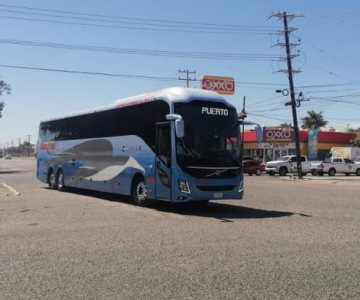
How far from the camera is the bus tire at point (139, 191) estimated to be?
16984 mm

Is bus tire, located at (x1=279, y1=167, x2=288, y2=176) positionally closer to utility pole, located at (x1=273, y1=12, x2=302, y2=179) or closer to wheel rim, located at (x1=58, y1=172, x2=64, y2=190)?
utility pole, located at (x1=273, y1=12, x2=302, y2=179)

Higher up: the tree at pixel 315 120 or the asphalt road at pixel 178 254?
the tree at pixel 315 120

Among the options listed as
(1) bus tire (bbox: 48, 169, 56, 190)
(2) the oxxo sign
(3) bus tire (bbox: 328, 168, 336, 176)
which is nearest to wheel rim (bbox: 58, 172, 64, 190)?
(1) bus tire (bbox: 48, 169, 56, 190)

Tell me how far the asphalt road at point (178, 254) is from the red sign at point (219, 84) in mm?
48169

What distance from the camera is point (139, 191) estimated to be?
17.2 meters

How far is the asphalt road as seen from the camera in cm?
681

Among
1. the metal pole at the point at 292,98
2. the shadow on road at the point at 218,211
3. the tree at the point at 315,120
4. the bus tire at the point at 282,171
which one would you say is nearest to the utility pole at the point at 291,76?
the metal pole at the point at 292,98

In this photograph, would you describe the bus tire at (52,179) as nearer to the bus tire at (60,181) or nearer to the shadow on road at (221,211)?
the bus tire at (60,181)

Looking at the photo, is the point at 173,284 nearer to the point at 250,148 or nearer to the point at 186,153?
the point at 186,153

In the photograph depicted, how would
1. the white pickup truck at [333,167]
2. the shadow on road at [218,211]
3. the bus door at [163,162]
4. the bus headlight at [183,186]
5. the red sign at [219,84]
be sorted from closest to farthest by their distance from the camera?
the shadow on road at [218,211]
the bus headlight at [183,186]
the bus door at [163,162]
the white pickup truck at [333,167]
the red sign at [219,84]

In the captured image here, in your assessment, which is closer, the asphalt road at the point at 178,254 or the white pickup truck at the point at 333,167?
the asphalt road at the point at 178,254

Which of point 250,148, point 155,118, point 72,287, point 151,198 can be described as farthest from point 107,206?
point 250,148

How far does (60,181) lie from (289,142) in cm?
4973

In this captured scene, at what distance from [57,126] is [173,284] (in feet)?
63.1
